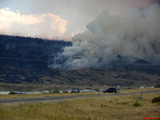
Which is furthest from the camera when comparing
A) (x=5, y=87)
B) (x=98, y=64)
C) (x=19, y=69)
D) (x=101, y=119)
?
(x=98, y=64)

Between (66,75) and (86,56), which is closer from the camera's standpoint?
(66,75)

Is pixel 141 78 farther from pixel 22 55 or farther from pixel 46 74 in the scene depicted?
pixel 22 55

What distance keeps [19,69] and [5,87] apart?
52.0m

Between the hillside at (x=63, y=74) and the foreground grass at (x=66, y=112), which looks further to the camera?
the hillside at (x=63, y=74)

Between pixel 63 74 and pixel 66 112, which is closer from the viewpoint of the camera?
pixel 66 112

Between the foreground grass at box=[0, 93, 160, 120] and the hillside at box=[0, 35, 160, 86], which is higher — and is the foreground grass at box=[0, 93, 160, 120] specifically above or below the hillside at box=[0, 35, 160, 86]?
below

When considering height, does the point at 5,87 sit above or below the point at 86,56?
below

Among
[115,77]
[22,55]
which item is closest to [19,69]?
[22,55]

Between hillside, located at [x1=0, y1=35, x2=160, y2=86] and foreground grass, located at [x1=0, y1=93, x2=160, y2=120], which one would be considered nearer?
foreground grass, located at [x1=0, y1=93, x2=160, y2=120]

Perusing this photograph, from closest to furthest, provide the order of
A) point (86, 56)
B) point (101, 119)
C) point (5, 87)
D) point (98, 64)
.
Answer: point (101, 119), point (5, 87), point (86, 56), point (98, 64)

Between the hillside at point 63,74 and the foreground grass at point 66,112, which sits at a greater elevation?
the hillside at point 63,74

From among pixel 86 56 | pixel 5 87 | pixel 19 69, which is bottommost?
pixel 5 87

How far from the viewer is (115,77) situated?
525 ft

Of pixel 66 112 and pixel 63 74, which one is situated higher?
pixel 63 74
